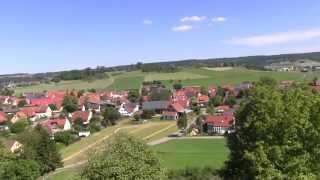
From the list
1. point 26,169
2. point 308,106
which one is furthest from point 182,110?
point 308,106

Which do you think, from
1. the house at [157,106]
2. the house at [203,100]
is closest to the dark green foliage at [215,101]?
the house at [203,100]

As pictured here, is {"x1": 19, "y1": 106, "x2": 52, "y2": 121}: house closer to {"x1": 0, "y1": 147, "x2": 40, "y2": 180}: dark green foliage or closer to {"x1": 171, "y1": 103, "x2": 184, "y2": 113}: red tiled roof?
{"x1": 171, "y1": 103, "x2": 184, "y2": 113}: red tiled roof

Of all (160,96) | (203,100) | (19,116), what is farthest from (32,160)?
(203,100)

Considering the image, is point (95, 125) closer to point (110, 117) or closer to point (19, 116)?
point (110, 117)

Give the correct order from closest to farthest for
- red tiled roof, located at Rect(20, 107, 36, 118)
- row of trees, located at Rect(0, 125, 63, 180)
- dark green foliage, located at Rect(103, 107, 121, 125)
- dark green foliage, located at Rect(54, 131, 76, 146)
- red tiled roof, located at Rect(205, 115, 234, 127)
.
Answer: row of trees, located at Rect(0, 125, 63, 180)
dark green foliage, located at Rect(54, 131, 76, 146)
red tiled roof, located at Rect(205, 115, 234, 127)
dark green foliage, located at Rect(103, 107, 121, 125)
red tiled roof, located at Rect(20, 107, 36, 118)

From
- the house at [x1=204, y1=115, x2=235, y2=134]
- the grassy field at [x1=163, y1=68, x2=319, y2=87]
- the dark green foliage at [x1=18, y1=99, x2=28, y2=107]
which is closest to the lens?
the house at [x1=204, y1=115, x2=235, y2=134]

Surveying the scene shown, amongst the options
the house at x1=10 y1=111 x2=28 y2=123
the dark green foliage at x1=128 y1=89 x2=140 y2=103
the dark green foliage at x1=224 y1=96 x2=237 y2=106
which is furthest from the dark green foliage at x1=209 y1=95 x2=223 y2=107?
the house at x1=10 y1=111 x2=28 y2=123

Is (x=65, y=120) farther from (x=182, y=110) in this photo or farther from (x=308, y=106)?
(x=308, y=106)
